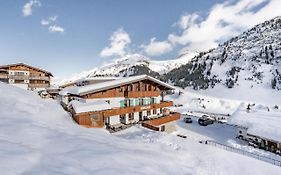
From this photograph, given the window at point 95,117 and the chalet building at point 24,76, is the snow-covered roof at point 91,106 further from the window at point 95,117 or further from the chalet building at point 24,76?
the chalet building at point 24,76

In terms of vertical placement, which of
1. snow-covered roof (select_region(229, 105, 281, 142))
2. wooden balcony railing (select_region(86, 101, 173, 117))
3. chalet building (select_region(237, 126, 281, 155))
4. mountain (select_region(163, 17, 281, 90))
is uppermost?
mountain (select_region(163, 17, 281, 90))

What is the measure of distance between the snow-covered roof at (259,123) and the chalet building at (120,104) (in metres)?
9.90

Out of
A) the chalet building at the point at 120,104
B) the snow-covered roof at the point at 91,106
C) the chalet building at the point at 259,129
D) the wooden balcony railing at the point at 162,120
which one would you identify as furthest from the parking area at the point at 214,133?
the snow-covered roof at the point at 91,106

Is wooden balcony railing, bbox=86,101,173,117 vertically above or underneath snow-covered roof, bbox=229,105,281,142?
above

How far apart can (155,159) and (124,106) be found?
62.9 ft

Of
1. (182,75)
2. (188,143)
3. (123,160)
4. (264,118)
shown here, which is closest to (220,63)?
(182,75)

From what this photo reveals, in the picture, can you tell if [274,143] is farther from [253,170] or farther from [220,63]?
[220,63]

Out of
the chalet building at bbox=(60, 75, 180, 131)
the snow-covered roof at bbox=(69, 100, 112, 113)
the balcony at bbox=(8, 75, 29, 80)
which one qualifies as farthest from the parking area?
the balcony at bbox=(8, 75, 29, 80)

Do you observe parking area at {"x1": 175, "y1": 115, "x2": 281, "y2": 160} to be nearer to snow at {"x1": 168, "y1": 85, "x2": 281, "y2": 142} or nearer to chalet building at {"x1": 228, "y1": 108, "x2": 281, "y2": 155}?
chalet building at {"x1": 228, "y1": 108, "x2": 281, "y2": 155}

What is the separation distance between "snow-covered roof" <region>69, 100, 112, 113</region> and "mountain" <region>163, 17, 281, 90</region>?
9981 centimetres

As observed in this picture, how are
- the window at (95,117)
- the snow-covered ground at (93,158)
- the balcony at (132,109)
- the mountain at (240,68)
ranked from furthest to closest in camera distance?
the mountain at (240,68) → the balcony at (132,109) → the window at (95,117) → the snow-covered ground at (93,158)

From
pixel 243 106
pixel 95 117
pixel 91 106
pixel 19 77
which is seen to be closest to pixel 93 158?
pixel 91 106

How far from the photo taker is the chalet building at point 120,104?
27.5 meters

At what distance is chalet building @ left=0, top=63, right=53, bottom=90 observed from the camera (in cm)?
5709
